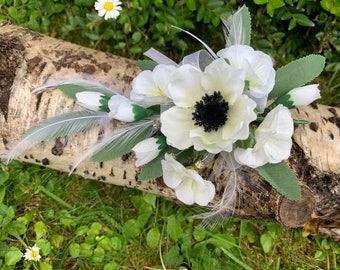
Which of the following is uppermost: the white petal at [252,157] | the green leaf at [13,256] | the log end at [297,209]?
the white petal at [252,157]

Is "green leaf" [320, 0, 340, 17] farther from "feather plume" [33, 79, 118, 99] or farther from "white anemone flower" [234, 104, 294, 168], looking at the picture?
"feather plume" [33, 79, 118, 99]

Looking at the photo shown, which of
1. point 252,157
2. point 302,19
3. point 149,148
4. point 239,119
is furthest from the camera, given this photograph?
point 302,19

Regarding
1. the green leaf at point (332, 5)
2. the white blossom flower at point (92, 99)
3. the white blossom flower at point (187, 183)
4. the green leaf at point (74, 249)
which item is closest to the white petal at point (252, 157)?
the white blossom flower at point (187, 183)

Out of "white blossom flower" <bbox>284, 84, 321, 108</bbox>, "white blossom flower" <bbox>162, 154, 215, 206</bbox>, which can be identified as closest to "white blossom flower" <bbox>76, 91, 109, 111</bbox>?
"white blossom flower" <bbox>162, 154, 215, 206</bbox>

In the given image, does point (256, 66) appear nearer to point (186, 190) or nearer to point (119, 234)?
point (186, 190)

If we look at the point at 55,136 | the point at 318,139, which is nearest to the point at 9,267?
the point at 55,136

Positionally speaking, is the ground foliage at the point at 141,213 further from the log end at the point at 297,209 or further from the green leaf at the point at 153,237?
the log end at the point at 297,209

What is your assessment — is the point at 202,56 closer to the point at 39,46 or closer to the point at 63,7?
the point at 39,46

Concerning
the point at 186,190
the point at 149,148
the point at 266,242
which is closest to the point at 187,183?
the point at 186,190
